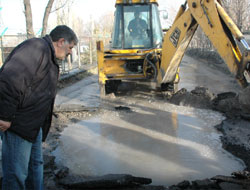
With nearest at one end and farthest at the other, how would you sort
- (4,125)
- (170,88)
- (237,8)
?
1. (4,125)
2. (170,88)
3. (237,8)

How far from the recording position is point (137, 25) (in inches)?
341

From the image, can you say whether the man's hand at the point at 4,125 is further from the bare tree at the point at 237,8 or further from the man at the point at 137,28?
the bare tree at the point at 237,8

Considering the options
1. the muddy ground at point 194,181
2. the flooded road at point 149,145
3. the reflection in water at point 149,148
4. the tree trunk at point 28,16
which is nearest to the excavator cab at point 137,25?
the muddy ground at point 194,181

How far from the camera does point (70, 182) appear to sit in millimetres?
3164

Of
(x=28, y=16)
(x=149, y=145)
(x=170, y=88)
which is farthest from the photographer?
A: (x=28, y=16)

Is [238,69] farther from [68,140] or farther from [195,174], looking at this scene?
[68,140]

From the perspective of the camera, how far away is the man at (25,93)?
2.01 m

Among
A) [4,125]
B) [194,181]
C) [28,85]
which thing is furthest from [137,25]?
[4,125]

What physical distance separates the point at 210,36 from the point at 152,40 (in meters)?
3.84

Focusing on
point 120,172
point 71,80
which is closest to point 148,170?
point 120,172

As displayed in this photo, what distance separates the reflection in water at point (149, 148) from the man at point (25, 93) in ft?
4.82

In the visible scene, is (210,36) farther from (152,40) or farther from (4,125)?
(4,125)

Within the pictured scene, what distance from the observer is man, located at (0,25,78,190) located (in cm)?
201

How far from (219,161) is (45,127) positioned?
258 centimetres
